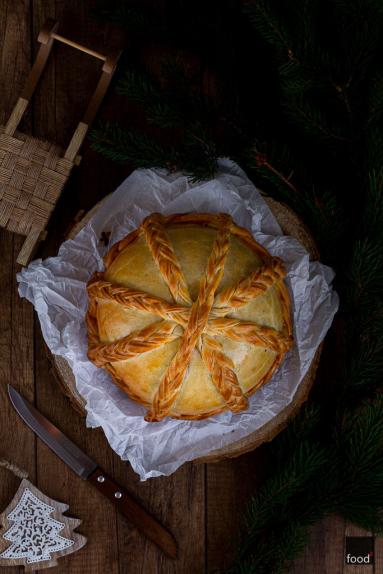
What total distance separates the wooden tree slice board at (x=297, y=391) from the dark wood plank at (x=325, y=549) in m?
0.28

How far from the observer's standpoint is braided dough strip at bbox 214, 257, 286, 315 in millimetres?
917

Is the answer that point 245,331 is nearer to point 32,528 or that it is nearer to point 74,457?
point 74,457

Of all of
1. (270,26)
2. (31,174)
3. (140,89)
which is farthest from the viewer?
(31,174)

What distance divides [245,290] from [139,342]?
0.16 meters

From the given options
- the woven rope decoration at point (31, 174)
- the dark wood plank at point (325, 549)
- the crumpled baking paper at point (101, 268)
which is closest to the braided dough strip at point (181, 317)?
the crumpled baking paper at point (101, 268)

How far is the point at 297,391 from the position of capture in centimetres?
106

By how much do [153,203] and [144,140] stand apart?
0.38ft

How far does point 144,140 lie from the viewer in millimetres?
1008

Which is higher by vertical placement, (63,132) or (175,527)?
(63,132)

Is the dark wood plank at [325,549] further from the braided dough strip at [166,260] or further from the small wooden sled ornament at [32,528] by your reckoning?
the braided dough strip at [166,260]

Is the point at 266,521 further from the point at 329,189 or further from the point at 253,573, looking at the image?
the point at 329,189

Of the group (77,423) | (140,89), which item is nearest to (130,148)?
(140,89)

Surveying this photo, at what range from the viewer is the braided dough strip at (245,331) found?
915 millimetres

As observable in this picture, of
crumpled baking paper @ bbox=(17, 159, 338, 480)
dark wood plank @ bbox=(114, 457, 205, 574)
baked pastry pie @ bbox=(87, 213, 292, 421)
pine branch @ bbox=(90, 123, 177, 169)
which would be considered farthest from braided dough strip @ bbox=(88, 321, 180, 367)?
dark wood plank @ bbox=(114, 457, 205, 574)
